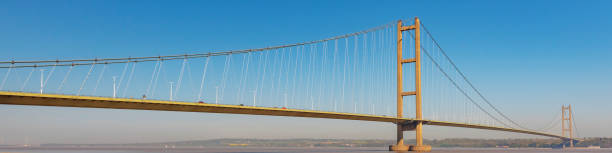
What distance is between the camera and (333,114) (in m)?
57.7

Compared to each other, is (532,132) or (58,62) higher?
(58,62)

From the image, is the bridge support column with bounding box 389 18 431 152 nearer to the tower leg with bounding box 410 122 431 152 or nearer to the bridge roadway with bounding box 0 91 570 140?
the tower leg with bounding box 410 122 431 152

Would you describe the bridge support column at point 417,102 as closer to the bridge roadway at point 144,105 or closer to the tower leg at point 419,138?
the tower leg at point 419,138

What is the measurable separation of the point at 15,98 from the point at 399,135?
44.4 m

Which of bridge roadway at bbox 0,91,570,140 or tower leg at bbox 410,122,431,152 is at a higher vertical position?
bridge roadway at bbox 0,91,570,140

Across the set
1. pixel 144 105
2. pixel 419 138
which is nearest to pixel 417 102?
pixel 419 138

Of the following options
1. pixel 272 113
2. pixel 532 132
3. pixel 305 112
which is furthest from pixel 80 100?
pixel 532 132

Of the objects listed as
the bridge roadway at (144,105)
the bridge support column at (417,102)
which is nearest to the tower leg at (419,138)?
the bridge support column at (417,102)

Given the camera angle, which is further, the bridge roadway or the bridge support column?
the bridge support column

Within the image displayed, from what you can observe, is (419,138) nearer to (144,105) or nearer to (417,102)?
(417,102)

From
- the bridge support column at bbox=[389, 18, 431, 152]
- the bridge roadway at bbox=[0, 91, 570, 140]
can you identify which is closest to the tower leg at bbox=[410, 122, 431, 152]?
the bridge support column at bbox=[389, 18, 431, 152]

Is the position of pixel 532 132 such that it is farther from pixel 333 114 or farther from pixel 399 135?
pixel 333 114

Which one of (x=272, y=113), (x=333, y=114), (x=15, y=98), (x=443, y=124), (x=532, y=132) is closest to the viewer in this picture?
(x=15, y=98)

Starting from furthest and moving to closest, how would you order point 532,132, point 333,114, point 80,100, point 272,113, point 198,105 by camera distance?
point 532,132 → point 333,114 → point 272,113 → point 198,105 → point 80,100
